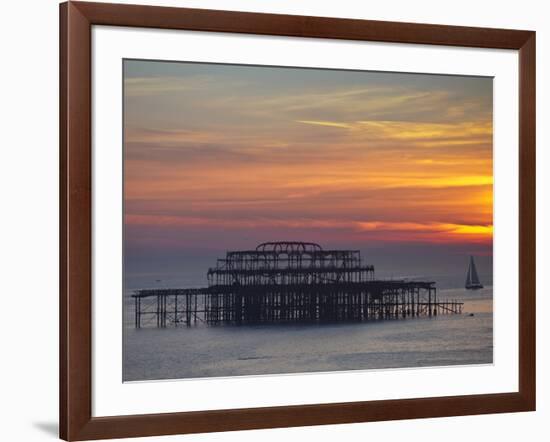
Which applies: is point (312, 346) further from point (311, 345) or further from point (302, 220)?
point (302, 220)

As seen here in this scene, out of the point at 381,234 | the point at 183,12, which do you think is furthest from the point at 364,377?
the point at 183,12

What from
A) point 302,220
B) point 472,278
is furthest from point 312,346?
point 472,278

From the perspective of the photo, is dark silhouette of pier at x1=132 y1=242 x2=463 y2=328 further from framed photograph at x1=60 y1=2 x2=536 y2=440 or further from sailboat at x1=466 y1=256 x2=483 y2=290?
sailboat at x1=466 y1=256 x2=483 y2=290

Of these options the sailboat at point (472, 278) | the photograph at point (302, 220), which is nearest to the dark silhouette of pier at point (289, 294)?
the photograph at point (302, 220)

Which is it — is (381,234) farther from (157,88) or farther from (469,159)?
(157,88)

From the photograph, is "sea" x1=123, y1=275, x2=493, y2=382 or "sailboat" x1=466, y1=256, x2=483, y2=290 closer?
"sea" x1=123, y1=275, x2=493, y2=382

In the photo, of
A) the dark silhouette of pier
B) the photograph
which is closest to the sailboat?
the photograph

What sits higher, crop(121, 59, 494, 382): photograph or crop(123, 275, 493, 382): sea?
crop(121, 59, 494, 382): photograph
